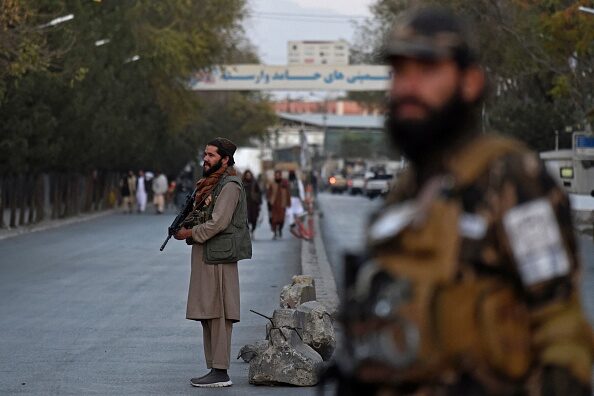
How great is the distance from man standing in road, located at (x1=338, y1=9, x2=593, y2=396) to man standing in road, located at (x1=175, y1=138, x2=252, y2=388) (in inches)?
307

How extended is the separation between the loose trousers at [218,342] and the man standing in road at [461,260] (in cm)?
789

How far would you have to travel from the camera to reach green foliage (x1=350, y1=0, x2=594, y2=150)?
4194 cm

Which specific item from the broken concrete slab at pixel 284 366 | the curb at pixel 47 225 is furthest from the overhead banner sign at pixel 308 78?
the broken concrete slab at pixel 284 366

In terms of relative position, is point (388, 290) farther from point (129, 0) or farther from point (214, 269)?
point (129, 0)

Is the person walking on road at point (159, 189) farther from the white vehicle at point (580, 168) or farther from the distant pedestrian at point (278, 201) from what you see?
the distant pedestrian at point (278, 201)

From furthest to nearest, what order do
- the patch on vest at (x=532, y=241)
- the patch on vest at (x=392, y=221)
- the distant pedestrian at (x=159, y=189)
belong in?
the distant pedestrian at (x=159, y=189) < the patch on vest at (x=392, y=221) < the patch on vest at (x=532, y=241)

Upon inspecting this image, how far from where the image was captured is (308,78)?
93.4 meters

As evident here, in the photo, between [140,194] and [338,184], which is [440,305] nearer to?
[140,194]

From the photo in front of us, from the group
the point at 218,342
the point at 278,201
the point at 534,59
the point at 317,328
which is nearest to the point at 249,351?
the point at 317,328

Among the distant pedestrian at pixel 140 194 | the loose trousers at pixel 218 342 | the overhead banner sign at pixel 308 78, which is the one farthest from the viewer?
the overhead banner sign at pixel 308 78

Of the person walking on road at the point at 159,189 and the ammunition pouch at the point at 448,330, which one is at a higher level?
the ammunition pouch at the point at 448,330

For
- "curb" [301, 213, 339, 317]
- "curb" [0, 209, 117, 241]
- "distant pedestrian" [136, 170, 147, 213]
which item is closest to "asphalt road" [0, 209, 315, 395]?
"curb" [301, 213, 339, 317]

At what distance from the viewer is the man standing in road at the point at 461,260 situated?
12.7ft

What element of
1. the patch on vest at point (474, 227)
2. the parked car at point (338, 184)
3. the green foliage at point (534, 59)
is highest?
the green foliage at point (534, 59)
